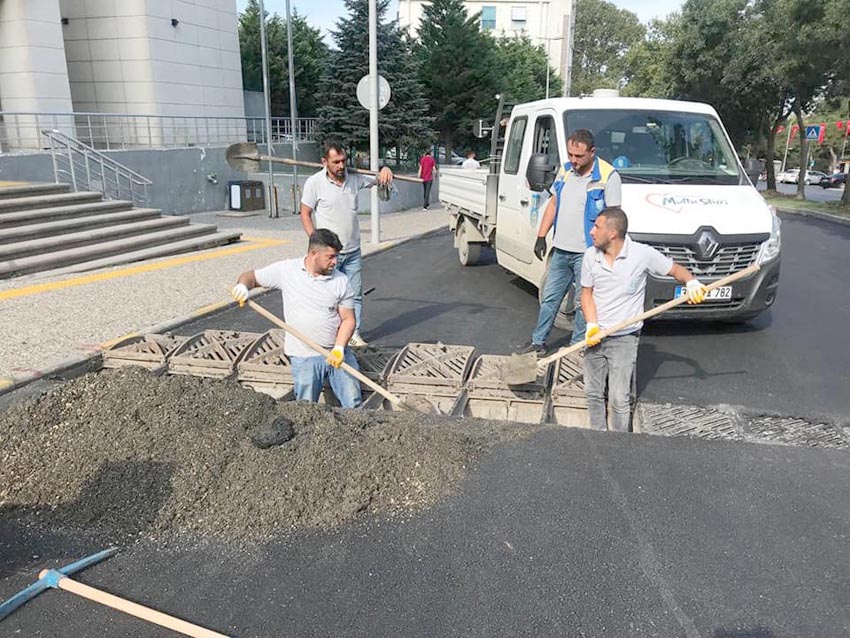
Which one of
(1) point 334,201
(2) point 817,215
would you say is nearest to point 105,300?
(1) point 334,201

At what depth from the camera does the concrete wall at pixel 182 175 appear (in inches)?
663

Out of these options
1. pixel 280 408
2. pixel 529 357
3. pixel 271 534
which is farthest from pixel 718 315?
pixel 271 534

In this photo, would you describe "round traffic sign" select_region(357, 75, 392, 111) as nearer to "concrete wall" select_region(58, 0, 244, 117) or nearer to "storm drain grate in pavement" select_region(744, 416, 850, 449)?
"storm drain grate in pavement" select_region(744, 416, 850, 449)

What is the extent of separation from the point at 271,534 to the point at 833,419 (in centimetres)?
438

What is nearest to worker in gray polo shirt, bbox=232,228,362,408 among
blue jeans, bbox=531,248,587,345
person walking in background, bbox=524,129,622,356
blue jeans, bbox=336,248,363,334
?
blue jeans, bbox=336,248,363,334

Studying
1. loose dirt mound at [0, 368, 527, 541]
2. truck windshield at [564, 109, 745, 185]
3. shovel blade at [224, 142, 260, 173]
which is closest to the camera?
loose dirt mound at [0, 368, 527, 541]

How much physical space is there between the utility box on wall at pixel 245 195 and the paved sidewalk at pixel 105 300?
5345mm

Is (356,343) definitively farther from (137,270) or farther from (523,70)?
(523,70)

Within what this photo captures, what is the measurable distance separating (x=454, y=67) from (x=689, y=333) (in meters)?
27.8

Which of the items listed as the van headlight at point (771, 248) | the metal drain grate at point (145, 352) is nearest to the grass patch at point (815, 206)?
the van headlight at point (771, 248)

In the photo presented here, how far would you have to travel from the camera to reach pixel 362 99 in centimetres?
1255

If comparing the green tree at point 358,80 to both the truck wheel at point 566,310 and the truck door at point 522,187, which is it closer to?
the truck door at point 522,187

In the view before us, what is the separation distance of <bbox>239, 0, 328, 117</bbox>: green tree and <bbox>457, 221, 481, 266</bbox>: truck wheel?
24.4 metres

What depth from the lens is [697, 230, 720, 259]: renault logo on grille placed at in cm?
636
